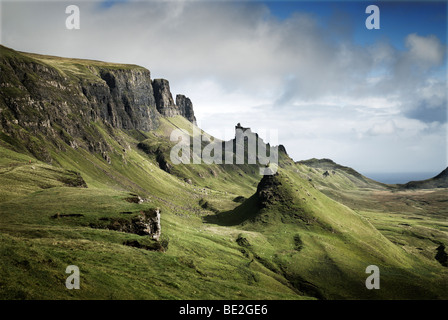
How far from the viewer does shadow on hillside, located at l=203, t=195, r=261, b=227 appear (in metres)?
173

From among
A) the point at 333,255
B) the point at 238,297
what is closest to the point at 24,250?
the point at 238,297

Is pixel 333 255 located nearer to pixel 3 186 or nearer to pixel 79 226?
pixel 79 226

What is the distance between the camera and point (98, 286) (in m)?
45.2

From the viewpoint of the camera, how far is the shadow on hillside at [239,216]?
6816 inches

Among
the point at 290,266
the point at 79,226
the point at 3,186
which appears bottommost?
the point at 290,266

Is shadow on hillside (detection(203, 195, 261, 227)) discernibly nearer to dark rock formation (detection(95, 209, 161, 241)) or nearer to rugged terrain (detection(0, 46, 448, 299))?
rugged terrain (detection(0, 46, 448, 299))
